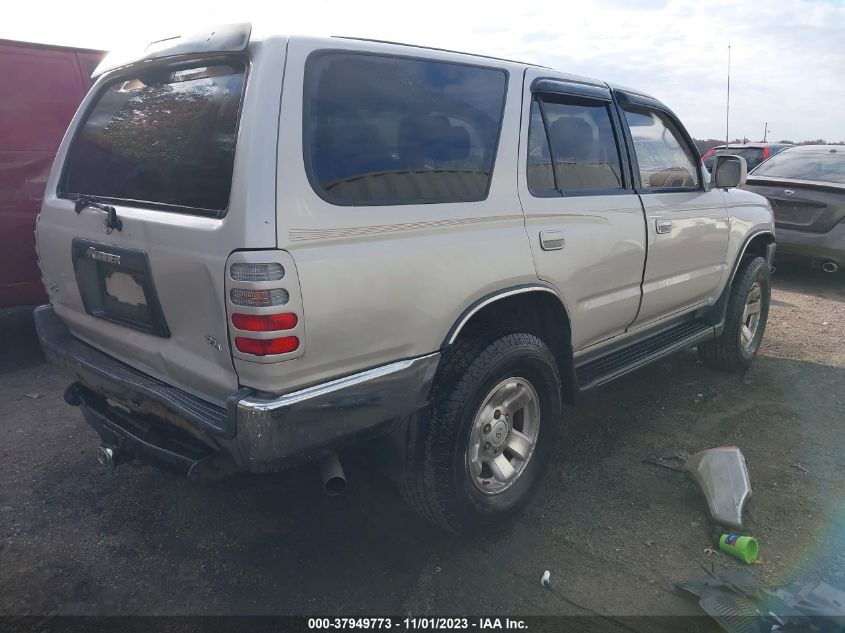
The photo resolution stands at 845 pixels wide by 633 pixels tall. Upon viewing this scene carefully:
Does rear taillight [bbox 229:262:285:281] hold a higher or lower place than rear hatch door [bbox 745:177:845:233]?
higher

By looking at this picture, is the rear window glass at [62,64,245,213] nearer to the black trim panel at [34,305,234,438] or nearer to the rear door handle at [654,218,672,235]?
the black trim panel at [34,305,234,438]

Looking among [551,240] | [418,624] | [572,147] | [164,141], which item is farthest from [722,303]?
[164,141]

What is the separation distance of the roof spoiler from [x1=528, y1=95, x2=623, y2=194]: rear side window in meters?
1.34

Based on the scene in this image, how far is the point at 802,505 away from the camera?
10.4 ft

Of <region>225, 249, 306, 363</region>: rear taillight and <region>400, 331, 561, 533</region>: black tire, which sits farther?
<region>400, 331, 561, 533</region>: black tire

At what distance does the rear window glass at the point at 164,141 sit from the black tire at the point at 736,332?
3.78 m

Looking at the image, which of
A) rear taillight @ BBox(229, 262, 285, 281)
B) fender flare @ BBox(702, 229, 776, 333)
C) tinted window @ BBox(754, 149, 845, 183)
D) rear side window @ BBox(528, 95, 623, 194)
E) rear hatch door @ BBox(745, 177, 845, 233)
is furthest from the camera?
tinted window @ BBox(754, 149, 845, 183)

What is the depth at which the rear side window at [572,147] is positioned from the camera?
3.07m

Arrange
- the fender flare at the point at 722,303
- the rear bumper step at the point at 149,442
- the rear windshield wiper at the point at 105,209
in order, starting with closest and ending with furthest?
the rear bumper step at the point at 149,442, the rear windshield wiper at the point at 105,209, the fender flare at the point at 722,303

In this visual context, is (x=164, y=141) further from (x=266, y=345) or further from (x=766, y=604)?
(x=766, y=604)

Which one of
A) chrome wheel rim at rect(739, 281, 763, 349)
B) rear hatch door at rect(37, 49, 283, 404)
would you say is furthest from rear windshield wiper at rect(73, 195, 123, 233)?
chrome wheel rim at rect(739, 281, 763, 349)

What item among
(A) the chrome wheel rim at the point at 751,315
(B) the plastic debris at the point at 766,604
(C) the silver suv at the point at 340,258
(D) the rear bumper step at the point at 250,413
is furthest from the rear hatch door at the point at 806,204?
(D) the rear bumper step at the point at 250,413

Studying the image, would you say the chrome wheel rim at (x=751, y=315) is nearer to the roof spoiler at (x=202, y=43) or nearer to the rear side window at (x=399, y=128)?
the rear side window at (x=399, y=128)

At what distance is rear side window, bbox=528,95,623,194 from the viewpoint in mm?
3068
